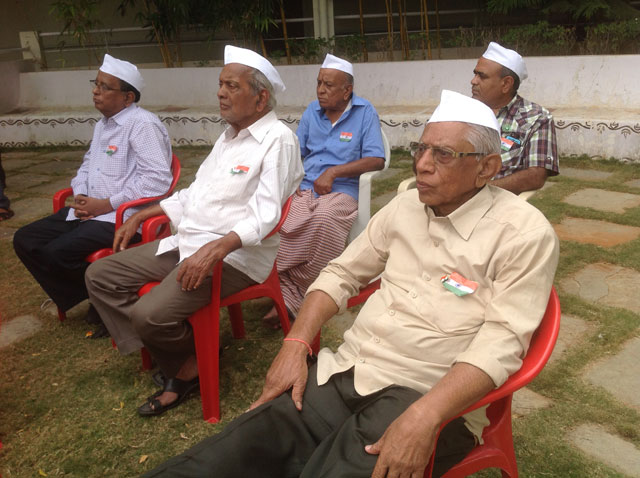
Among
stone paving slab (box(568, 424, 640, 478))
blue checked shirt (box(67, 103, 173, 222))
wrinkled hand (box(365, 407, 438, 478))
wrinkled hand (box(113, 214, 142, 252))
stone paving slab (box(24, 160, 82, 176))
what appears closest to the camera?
wrinkled hand (box(365, 407, 438, 478))

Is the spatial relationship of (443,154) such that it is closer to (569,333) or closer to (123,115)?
(569,333)

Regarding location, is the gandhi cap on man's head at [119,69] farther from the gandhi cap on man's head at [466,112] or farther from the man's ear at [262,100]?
the gandhi cap on man's head at [466,112]

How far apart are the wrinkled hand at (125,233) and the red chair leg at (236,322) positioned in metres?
0.60

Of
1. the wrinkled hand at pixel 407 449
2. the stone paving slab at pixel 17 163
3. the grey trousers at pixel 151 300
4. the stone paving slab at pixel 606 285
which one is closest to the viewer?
the wrinkled hand at pixel 407 449

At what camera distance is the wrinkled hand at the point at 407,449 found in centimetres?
148

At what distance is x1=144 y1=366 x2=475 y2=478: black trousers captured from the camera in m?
1.56

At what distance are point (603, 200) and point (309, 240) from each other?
2.79 m

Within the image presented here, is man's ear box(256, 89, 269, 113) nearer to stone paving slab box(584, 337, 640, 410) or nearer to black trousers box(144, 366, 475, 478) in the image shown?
black trousers box(144, 366, 475, 478)

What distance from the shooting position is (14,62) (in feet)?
29.2

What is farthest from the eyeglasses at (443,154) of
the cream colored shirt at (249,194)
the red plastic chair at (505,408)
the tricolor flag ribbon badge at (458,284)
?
the cream colored shirt at (249,194)

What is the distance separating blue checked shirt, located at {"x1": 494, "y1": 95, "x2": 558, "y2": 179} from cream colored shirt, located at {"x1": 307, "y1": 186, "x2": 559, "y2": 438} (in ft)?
4.56

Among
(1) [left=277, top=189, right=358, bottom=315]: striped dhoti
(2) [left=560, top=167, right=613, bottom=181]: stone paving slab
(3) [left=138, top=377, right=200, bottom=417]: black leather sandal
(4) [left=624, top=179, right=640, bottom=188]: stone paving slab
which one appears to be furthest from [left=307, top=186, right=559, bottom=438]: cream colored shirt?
(2) [left=560, top=167, right=613, bottom=181]: stone paving slab

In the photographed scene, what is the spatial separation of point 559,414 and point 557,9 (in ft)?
20.8

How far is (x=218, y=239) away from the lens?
2453 millimetres
